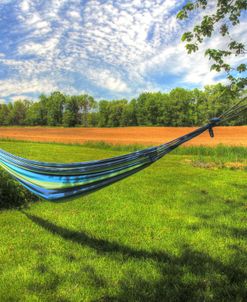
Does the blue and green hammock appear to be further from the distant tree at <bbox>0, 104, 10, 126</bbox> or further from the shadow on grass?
the distant tree at <bbox>0, 104, 10, 126</bbox>

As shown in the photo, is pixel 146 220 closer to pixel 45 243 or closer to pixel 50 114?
pixel 45 243

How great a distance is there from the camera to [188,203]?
559 centimetres

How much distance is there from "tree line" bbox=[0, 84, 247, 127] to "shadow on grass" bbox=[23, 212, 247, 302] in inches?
2437

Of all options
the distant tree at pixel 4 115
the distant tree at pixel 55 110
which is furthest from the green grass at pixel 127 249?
the distant tree at pixel 4 115

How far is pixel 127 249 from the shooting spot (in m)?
3.55

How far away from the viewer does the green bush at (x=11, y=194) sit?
539 centimetres

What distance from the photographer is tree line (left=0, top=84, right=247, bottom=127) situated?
235 ft

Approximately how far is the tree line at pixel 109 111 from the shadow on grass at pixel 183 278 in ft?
203

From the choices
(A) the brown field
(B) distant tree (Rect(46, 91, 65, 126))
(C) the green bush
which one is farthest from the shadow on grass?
(B) distant tree (Rect(46, 91, 65, 126))

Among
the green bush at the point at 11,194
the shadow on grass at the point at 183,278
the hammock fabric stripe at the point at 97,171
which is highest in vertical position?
the hammock fabric stripe at the point at 97,171

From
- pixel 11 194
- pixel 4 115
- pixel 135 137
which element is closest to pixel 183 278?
pixel 11 194

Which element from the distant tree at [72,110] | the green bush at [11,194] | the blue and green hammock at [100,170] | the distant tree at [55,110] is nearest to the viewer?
the blue and green hammock at [100,170]

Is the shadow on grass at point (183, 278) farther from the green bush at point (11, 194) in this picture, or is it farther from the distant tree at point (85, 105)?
the distant tree at point (85, 105)

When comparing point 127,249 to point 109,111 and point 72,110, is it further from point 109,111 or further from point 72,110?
point 72,110
